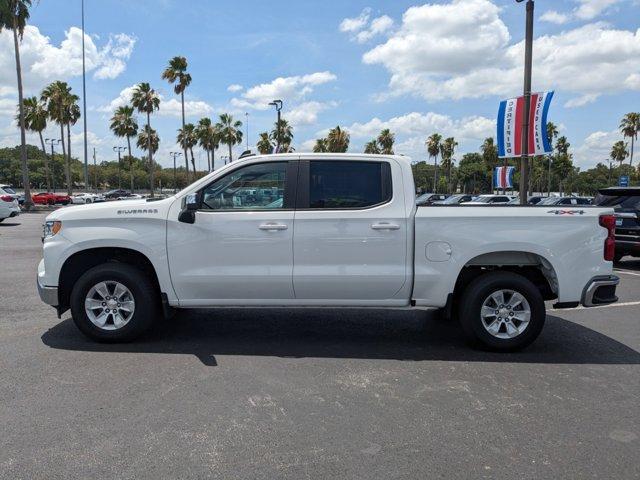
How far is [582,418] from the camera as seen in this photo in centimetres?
388

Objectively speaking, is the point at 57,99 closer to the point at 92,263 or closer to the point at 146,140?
the point at 146,140

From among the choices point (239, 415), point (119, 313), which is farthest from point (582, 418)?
point (119, 313)

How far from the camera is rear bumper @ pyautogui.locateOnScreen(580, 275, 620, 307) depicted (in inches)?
207

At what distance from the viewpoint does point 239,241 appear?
5324 mm

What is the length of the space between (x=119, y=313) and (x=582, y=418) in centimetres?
438

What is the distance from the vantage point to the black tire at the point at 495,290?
17.4ft

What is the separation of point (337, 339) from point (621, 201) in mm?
8135

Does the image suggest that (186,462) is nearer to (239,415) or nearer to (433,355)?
(239,415)

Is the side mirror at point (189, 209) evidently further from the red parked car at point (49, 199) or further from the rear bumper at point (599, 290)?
the red parked car at point (49, 199)

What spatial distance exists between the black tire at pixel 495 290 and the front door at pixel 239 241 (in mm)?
1832

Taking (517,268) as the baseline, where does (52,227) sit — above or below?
above

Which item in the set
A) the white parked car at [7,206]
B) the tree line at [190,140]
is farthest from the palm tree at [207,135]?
the white parked car at [7,206]

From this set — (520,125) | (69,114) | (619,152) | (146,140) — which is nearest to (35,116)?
(69,114)

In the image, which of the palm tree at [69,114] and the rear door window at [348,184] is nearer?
the rear door window at [348,184]
